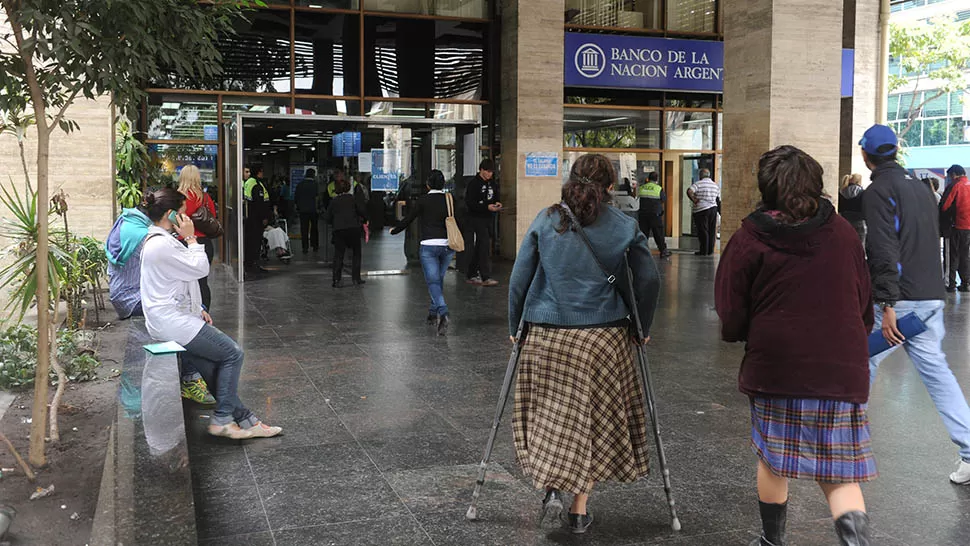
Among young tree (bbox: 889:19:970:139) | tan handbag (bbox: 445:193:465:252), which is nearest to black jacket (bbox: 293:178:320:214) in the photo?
tan handbag (bbox: 445:193:465:252)

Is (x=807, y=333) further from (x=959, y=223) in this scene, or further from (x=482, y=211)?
(x=959, y=223)

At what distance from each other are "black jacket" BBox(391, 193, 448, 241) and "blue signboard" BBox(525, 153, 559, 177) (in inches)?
276

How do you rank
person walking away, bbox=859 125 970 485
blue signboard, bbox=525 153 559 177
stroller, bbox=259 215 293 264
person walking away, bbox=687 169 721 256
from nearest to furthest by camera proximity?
person walking away, bbox=859 125 970 485
blue signboard, bbox=525 153 559 177
stroller, bbox=259 215 293 264
person walking away, bbox=687 169 721 256

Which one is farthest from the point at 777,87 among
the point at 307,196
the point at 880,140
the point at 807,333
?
the point at 807,333

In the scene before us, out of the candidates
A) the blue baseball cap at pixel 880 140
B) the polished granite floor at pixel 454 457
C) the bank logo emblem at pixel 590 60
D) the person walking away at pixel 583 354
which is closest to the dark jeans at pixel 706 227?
the bank logo emblem at pixel 590 60

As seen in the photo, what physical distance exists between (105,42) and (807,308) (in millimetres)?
3495

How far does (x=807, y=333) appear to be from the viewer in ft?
11.3

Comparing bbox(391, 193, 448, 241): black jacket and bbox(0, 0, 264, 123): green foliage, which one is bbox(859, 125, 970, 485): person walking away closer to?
bbox(0, 0, 264, 123): green foliage

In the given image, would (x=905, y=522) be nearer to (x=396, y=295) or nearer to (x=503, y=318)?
(x=503, y=318)

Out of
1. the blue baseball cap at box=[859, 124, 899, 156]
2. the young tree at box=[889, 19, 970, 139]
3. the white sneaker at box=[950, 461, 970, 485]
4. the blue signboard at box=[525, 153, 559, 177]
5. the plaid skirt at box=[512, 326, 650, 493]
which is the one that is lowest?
the white sneaker at box=[950, 461, 970, 485]

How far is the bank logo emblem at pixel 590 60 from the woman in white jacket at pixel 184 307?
1489cm

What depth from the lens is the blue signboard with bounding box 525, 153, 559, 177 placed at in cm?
1784

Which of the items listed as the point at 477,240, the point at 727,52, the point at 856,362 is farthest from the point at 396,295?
the point at 856,362

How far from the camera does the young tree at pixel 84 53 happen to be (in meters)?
4.55
